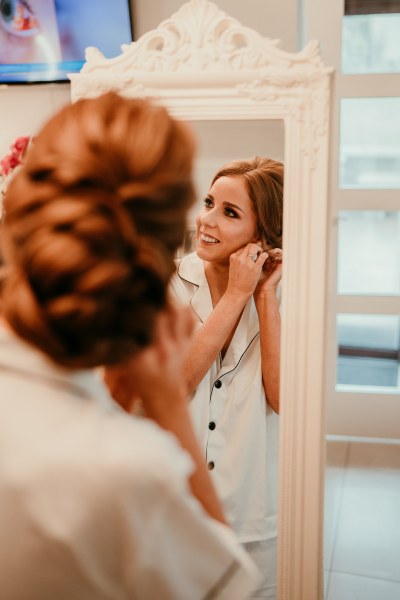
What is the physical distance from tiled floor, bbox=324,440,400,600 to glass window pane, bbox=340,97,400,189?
3.32ft

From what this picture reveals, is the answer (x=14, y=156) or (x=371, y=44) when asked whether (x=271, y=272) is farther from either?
(x=371, y=44)

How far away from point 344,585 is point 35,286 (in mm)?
1568

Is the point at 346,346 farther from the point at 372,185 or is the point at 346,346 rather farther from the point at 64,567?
the point at 64,567

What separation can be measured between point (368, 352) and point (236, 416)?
2525 mm

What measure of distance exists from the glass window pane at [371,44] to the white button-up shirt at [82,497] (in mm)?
1928

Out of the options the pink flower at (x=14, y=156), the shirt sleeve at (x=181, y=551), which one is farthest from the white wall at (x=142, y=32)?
the shirt sleeve at (x=181, y=551)

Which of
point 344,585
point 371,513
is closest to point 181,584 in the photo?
point 344,585

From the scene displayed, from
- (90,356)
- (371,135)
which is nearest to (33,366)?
(90,356)

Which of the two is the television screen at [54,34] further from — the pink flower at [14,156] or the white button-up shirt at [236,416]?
the white button-up shirt at [236,416]

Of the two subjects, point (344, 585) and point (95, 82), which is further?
point (344, 585)

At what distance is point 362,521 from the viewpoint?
206cm

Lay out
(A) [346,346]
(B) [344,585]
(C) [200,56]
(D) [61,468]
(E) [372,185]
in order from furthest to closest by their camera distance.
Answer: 1. (A) [346,346]
2. (E) [372,185]
3. (B) [344,585]
4. (C) [200,56]
5. (D) [61,468]

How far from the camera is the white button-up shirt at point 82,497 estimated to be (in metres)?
0.54

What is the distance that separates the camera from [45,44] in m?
1.97
